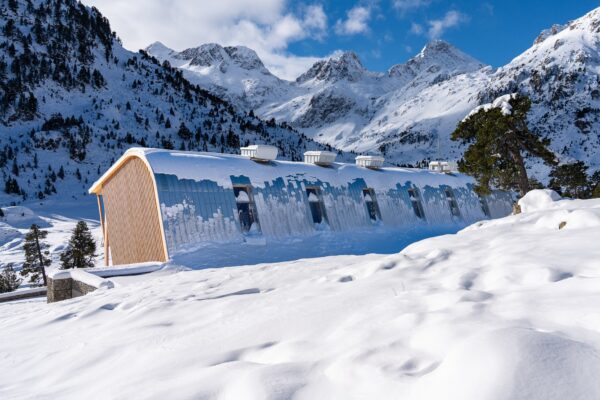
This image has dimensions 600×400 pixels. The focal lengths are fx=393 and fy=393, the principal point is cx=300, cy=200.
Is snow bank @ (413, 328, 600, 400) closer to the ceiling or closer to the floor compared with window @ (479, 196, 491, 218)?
closer to the floor

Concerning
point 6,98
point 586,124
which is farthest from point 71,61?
point 586,124

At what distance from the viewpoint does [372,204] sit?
750 inches

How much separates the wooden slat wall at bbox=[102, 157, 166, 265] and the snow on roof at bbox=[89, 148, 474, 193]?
1.97 feet

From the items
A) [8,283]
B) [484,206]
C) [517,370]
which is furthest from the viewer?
[8,283]

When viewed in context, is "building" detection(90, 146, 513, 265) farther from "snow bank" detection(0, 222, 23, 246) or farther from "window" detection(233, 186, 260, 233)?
"snow bank" detection(0, 222, 23, 246)

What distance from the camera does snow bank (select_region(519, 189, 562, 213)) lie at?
31.4ft

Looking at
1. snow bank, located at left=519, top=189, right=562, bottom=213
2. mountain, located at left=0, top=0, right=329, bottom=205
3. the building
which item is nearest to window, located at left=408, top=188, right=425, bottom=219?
the building

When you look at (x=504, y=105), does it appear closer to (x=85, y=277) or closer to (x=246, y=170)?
(x=246, y=170)

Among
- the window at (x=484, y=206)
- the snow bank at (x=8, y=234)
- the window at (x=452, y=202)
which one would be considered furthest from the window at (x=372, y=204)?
the snow bank at (x=8, y=234)

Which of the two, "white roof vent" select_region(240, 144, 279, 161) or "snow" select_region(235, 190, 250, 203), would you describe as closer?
"snow" select_region(235, 190, 250, 203)

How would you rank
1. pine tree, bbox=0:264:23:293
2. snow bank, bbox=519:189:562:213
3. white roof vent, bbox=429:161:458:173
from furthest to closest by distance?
pine tree, bbox=0:264:23:293, white roof vent, bbox=429:161:458:173, snow bank, bbox=519:189:562:213

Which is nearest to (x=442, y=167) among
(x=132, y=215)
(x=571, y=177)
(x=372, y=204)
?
(x=372, y=204)

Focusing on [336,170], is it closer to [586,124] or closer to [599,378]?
[599,378]

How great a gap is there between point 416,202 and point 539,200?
Result: 11.0 m
